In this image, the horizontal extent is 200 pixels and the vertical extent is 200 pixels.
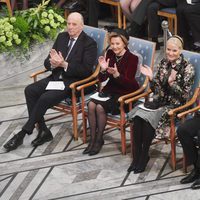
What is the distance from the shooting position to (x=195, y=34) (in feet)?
29.6

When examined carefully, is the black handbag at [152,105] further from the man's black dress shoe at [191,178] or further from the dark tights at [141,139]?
the man's black dress shoe at [191,178]

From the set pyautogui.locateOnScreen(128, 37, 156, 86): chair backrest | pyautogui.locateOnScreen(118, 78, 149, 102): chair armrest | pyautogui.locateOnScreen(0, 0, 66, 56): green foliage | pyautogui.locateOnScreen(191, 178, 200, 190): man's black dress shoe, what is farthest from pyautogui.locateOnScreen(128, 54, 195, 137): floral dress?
pyautogui.locateOnScreen(0, 0, 66, 56): green foliage

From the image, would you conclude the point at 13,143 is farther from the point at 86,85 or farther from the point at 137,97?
the point at 137,97

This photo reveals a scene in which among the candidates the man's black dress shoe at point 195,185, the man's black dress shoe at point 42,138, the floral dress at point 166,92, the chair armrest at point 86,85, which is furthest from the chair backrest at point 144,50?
the man's black dress shoe at point 195,185

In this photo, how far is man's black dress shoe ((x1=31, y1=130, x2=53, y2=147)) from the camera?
23.6ft

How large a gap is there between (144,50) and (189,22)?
2260mm

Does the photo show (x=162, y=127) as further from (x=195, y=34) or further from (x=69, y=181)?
(x=195, y=34)

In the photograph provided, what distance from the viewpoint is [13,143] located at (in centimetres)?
708

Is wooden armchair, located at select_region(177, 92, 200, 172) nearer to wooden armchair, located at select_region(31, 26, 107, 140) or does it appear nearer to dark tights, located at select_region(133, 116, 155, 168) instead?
dark tights, located at select_region(133, 116, 155, 168)

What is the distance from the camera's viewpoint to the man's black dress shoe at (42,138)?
23.6 feet

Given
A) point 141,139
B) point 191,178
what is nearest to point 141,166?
point 141,139

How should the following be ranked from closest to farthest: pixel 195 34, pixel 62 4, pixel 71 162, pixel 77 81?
pixel 71 162 → pixel 77 81 → pixel 195 34 → pixel 62 4

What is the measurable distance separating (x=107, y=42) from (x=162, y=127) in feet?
4.48

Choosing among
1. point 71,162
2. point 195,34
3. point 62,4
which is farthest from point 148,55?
point 62,4
